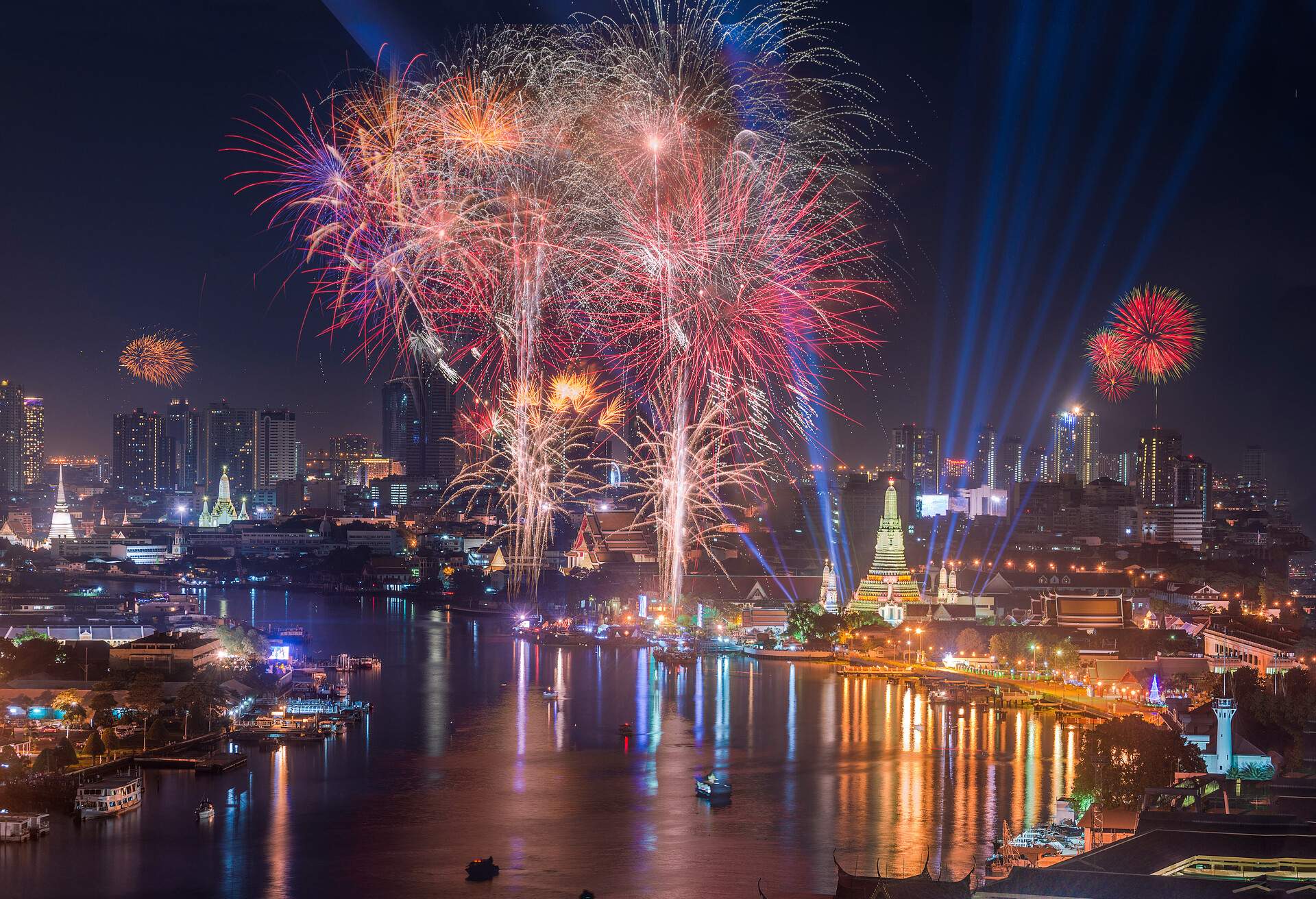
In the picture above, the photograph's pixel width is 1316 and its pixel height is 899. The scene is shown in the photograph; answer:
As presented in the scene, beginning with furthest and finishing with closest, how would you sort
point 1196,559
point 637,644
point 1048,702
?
point 1196,559, point 637,644, point 1048,702

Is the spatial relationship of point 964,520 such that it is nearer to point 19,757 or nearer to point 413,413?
point 413,413

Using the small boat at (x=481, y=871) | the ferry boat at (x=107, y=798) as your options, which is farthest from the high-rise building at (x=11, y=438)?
the small boat at (x=481, y=871)

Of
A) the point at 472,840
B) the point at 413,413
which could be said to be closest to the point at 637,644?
the point at 472,840

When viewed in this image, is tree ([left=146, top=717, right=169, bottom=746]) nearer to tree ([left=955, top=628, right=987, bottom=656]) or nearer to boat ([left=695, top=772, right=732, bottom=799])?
boat ([left=695, top=772, right=732, bottom=799])

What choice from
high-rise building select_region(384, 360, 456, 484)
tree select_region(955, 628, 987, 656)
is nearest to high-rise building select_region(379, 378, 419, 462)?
high-rise building select_region(384, 360, 456, 484)

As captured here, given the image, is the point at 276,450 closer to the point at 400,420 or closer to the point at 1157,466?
the point at 400,420

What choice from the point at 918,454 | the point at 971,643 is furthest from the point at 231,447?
the point at 971,643
